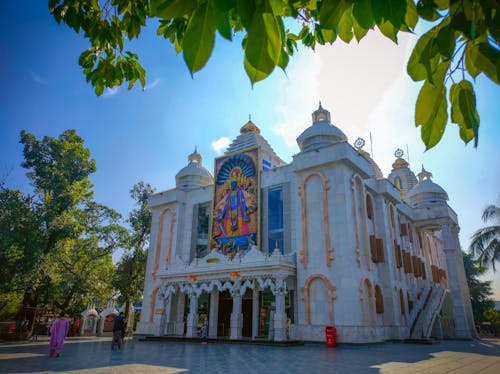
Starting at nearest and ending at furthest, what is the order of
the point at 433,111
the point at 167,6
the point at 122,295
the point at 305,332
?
1. the point at 167,6
2. the point at 433,111
3. the point at 305,332
4. the point at 122,295

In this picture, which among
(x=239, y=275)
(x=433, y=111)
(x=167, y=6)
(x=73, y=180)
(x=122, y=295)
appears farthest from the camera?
(x=122, y=295)

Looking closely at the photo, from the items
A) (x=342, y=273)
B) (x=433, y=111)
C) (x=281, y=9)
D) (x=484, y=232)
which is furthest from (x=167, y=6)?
(x=484, y=232)

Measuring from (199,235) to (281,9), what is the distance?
83.8ft

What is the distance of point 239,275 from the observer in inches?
781

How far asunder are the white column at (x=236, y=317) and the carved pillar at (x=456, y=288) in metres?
15.9

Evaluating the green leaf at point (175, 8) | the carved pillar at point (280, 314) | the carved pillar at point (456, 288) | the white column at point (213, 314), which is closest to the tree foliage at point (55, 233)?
the white column at point (213, 314)

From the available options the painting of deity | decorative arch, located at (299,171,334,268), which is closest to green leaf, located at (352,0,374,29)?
decorative arch, located at (299,171,334,268)

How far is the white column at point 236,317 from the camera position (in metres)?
18.7

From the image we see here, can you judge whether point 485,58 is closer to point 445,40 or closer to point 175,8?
point 445,40

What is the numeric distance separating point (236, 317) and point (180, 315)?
6.46m

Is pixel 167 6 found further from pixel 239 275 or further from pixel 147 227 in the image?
pixel 147 227

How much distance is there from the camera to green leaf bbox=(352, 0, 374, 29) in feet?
4.43

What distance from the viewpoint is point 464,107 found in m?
1.48

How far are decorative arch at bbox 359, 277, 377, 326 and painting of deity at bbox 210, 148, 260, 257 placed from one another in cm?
698
